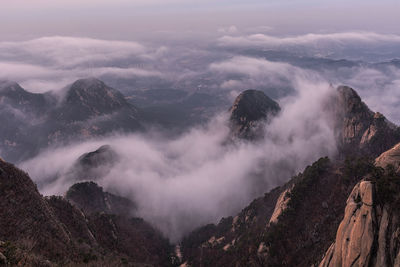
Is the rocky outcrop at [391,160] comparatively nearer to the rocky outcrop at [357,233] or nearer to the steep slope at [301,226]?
the steep slope at [301,226]

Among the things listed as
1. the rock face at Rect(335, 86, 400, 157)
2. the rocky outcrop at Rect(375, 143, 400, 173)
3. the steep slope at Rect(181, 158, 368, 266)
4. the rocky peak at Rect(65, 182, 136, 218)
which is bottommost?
the rocky peak at Rect(65, 182, 136, 218)

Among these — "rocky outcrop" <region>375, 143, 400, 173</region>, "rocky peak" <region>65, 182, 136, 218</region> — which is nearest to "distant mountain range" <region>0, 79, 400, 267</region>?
"rocky outcrop" <region>375, 143, 400, 173</region>

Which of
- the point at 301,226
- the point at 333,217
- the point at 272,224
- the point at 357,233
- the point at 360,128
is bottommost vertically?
the point at 272,224

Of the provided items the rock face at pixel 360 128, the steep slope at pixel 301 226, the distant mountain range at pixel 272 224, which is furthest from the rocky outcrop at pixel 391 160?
the rock face at pixel 360 128

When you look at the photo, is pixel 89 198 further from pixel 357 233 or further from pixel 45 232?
pixel 357 233

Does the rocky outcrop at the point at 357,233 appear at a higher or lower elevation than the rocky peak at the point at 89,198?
higher

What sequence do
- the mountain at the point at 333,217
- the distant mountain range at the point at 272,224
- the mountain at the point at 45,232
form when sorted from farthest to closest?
1. the mountain at the point at 45,232
2. the distant mountain range at the point at 272,224
3. the mountain at the point at 333,217

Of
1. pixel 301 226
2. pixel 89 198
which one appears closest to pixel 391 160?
pixel 301 226

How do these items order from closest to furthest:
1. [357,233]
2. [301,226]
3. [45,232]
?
[357,233], [45,232], [301,226]

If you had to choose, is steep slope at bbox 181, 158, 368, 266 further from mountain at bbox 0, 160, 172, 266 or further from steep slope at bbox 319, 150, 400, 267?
mountain at bbox 0, 160, 172, 266
